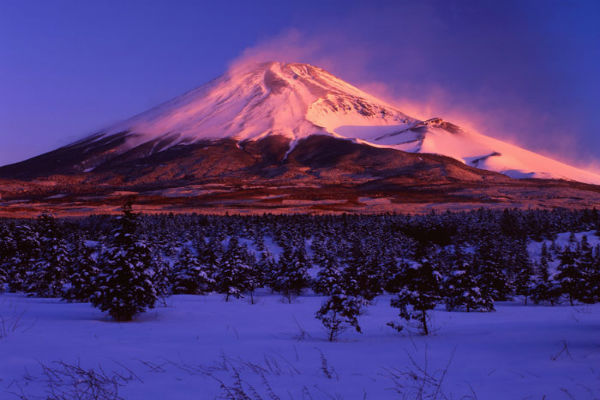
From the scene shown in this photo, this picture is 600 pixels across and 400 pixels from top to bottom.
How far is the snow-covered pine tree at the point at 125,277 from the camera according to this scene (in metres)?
15.3

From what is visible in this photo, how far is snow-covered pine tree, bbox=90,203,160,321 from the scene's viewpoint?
15.3 m

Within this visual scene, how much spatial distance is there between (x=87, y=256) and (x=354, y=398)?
2751 cm

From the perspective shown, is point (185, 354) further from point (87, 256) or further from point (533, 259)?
point (533, 259)

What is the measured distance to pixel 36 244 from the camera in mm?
32375

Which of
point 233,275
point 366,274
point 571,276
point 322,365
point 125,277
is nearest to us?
point 322,365

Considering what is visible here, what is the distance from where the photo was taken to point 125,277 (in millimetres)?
15656

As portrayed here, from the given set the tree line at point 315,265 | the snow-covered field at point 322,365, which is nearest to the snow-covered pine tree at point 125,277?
the tree line at point 315,265

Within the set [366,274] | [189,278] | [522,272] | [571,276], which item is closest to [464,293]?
[571,276]

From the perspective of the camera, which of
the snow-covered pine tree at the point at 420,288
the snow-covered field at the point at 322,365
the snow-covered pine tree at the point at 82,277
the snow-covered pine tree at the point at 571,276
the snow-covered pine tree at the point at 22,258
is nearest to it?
the snow-covered field at the point at 322,365

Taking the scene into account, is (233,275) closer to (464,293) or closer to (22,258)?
(464,293)

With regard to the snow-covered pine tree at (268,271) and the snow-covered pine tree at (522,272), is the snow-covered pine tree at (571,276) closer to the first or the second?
the snow-covered pine tree at (522,272)

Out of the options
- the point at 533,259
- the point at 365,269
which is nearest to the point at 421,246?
the point at 365,269

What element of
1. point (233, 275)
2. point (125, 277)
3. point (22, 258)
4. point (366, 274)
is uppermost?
point (125, 277)

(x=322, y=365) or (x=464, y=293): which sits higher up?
(x=322, y=365)
